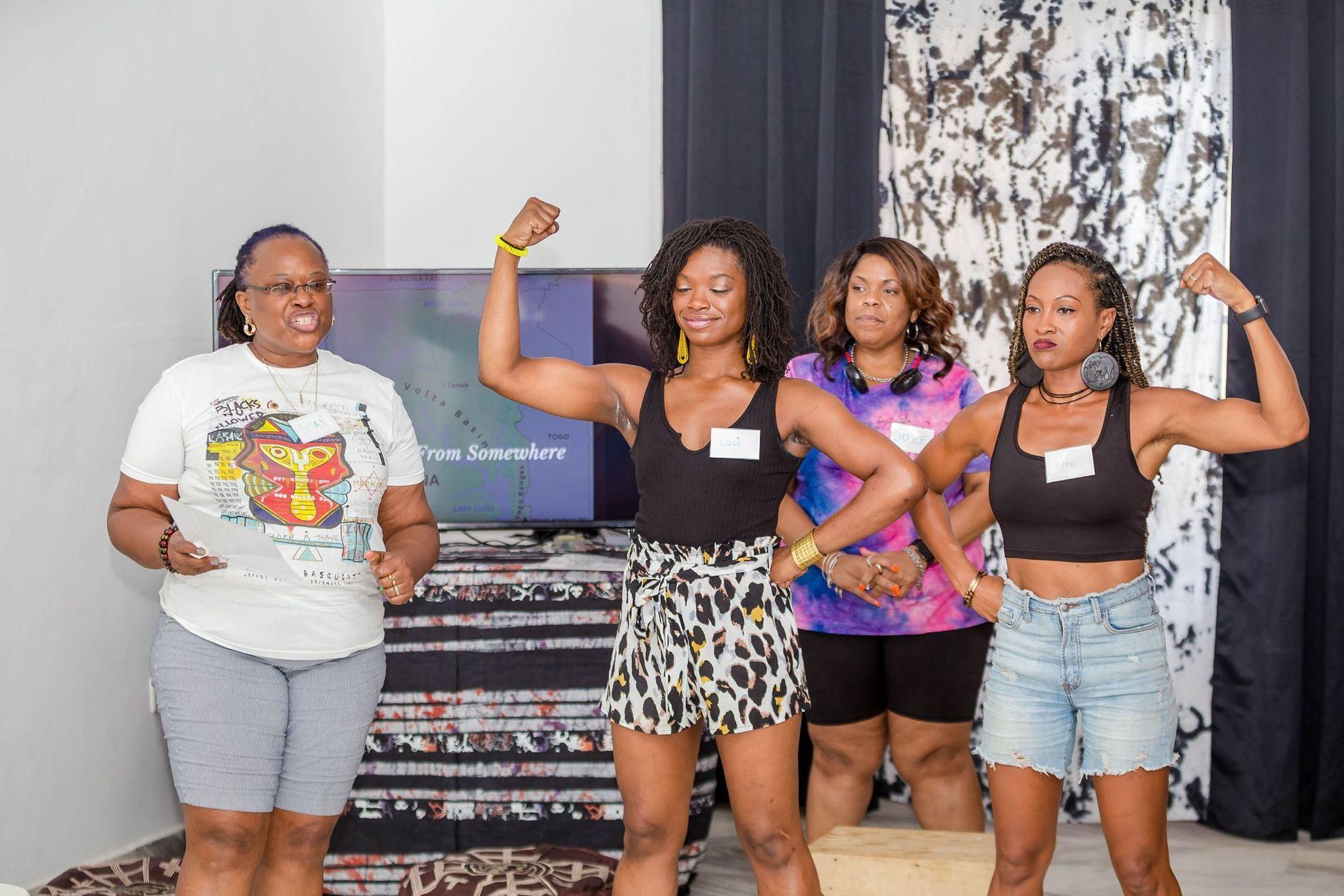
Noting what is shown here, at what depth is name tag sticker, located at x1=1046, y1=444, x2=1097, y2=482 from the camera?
2305 mm

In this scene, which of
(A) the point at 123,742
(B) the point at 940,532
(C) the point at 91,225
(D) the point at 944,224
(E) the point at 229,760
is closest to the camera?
(E) the point at 229,760

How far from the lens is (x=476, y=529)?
3719 mm

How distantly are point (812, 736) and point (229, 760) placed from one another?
4.77 feet

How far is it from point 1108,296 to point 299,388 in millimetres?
1556

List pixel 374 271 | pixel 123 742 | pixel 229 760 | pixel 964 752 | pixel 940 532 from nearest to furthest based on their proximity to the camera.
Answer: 1. pixel 229 760
2. pixel 940 532
3. pixel 964 752
4. pixel 123 742
5. pixel 374 271

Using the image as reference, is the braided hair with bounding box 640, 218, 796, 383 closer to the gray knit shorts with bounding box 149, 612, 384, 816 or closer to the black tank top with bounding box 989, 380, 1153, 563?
the black tank top with bounding box 989, 380, 1153, 563

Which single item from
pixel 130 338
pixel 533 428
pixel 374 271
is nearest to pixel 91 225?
pixel 130 338

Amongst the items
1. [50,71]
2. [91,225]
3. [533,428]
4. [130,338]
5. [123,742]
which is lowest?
[123,742]

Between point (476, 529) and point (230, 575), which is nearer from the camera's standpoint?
point (230, 575)

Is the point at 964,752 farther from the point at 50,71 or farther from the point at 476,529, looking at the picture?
the point at 50,71

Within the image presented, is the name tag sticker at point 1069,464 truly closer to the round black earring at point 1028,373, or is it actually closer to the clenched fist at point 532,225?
the round black earring at point 1028,373

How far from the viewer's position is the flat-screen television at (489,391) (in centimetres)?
364

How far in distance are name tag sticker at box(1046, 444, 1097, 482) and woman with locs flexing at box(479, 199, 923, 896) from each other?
25 cm

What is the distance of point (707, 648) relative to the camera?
2203 mm
